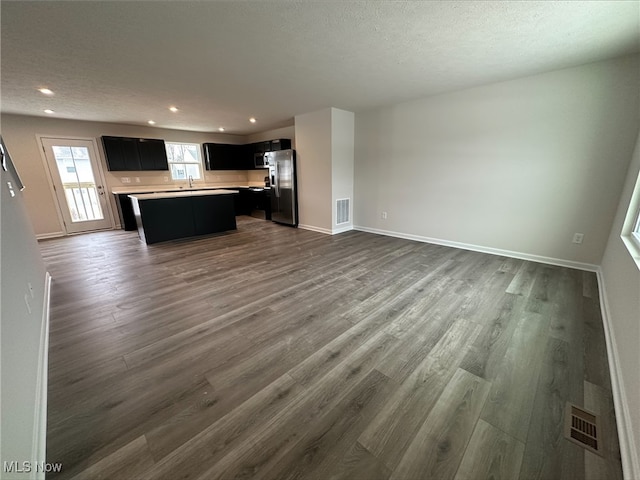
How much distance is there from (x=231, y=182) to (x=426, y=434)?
8.36 m

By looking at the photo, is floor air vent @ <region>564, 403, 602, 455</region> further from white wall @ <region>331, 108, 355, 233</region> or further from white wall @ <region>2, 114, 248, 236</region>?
white wall @ <region>2, 114, 248, 236</region>

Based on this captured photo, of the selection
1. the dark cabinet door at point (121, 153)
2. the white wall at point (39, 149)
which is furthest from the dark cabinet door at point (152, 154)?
the white wall at point (39, 149)

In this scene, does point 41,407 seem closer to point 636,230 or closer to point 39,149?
point 636,230

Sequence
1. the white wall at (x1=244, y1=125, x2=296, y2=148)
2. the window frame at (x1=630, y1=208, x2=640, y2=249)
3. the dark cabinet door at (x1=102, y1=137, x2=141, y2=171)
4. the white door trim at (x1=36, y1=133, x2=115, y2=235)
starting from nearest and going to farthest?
the window frame at (x1=630, y1=208, x2=640, y2=249) → the white door trim at (x1=36, y1=133, x2=115, y2=235) → the dark cabinet door at (x1=102, y1=137, x2=141, y2=171) → the white wall at (x1=244, y1=125, x2=296, y2=148)

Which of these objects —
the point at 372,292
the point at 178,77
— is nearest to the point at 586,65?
the point at 372,292

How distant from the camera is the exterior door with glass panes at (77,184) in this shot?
5414 millimetres

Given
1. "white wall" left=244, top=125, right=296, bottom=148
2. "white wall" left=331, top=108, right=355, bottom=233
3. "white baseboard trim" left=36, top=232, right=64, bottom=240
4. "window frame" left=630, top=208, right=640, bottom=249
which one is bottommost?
"white baseboard trim" left=36, top=232, right=64, bottom=240

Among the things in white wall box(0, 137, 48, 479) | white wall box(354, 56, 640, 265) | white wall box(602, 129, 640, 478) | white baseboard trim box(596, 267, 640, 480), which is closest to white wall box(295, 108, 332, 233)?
white wall box(354, 56, 640, 265)

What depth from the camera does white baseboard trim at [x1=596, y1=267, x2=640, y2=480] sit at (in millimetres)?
1077

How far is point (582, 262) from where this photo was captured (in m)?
3.30

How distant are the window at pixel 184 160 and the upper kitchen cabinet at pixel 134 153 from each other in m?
0.36

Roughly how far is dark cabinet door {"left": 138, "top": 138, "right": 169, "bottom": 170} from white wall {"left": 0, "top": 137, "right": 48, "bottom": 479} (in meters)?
5.18

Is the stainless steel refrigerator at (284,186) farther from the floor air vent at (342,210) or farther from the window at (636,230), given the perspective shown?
the window at (636,230)

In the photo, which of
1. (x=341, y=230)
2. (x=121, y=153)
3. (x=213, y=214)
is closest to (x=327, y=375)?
(x=341, y=230)
